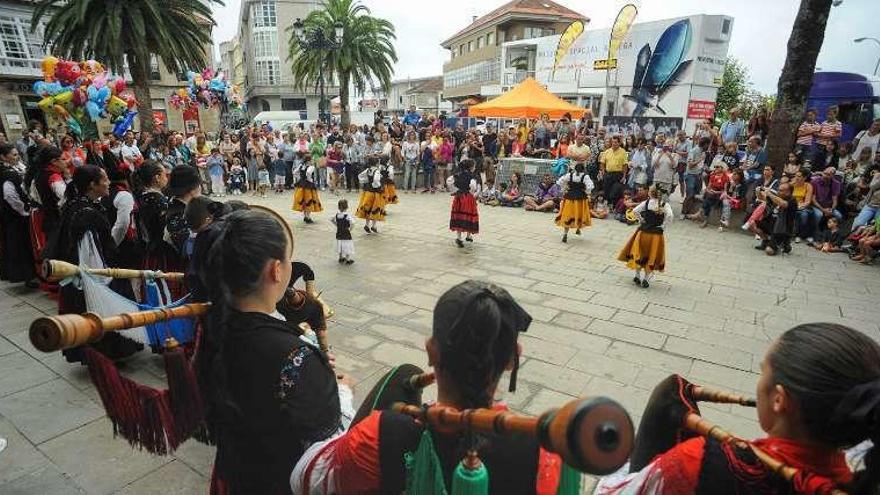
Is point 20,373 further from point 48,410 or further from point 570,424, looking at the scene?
point 570,424

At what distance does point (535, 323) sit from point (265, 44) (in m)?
55.8

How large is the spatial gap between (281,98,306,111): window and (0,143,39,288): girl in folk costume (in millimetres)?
51289

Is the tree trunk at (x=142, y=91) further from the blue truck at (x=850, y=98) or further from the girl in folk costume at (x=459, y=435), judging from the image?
the blue truck at (x=850, y=98)

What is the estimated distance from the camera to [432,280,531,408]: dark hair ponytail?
1090 millimetres

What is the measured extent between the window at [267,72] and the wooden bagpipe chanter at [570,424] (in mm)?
57285

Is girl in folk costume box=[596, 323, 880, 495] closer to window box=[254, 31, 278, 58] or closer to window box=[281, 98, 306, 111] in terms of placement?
window box=[281, 98, 306, 111]

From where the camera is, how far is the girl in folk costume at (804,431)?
3.38 feet

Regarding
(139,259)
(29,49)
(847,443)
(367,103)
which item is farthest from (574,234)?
(367,103)

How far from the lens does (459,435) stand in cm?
110

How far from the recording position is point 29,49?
26.7 m

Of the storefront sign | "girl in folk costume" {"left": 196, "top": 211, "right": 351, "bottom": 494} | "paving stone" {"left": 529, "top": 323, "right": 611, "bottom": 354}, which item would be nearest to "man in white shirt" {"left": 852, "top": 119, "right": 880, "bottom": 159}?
"paving stone" {"left": 529, "top": 323, "right": 611, "bottom": 354}

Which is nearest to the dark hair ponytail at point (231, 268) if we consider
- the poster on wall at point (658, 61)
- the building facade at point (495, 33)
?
the poster on wall at point (658, 61)

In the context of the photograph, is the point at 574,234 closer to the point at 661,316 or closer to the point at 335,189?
the point at 661,316

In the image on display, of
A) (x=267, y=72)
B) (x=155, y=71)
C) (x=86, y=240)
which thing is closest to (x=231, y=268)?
(x=86, y=240)
